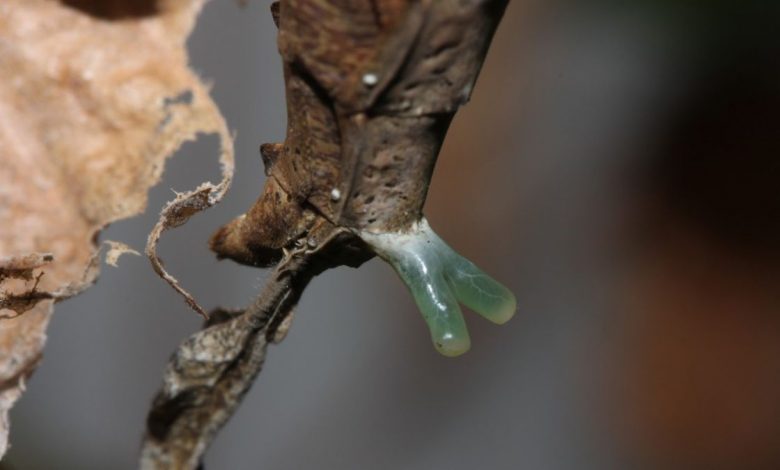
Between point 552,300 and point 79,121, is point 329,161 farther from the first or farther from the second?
Result: point 552,300

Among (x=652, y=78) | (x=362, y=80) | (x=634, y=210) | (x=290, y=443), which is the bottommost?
(x=290, y=443)

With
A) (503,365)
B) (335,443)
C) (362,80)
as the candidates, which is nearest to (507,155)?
(503,365)

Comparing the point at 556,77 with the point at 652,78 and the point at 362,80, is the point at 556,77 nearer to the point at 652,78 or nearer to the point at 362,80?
the point at 652,78

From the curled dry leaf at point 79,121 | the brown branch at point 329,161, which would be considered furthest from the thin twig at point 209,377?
the curled dry leaf at point 79,121

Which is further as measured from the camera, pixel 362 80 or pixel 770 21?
pixel 770 21

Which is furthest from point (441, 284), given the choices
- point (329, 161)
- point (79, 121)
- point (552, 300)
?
point (552, 300)

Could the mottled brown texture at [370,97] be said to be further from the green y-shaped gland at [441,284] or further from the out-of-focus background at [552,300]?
the out-of-focus background at [552,300]

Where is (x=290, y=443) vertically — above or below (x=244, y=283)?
below
